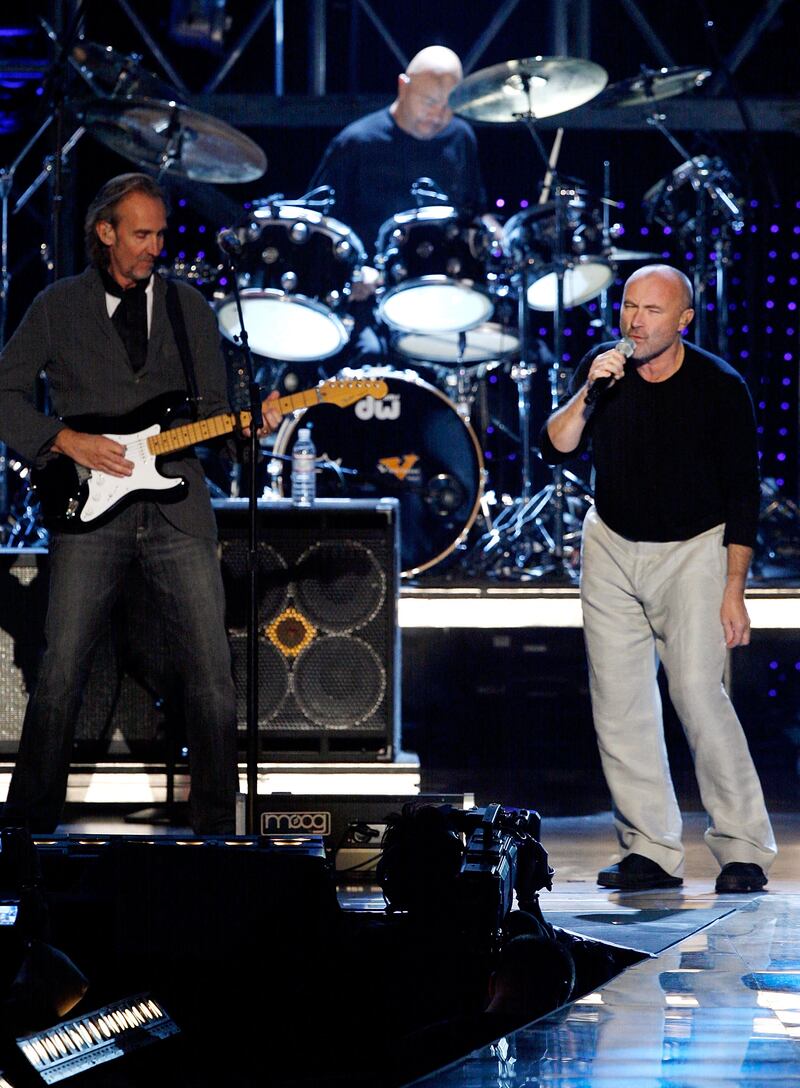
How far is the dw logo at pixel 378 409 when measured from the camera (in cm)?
705

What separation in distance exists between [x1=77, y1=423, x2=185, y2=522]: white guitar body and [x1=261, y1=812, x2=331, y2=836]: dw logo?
3.26 ft

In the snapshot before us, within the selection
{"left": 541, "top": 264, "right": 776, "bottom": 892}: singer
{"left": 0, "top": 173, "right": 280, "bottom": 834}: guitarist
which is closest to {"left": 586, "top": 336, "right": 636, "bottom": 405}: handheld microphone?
{"left": 541, "top": 264, "right": 776, "bottom": 892}: singer

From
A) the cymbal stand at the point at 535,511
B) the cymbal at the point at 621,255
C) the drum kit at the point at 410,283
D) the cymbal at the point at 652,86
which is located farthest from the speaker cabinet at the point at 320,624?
the cymbal at the point at 652,86

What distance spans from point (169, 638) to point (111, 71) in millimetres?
3440

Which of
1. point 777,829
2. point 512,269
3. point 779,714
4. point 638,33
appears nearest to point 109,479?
point 777,829

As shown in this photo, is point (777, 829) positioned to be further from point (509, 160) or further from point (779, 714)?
point (509, 160)

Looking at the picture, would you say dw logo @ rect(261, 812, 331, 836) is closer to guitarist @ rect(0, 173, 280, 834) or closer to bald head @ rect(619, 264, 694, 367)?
guitarist @ rect(0, 173, 280, 834)

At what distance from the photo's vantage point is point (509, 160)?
9164 mm

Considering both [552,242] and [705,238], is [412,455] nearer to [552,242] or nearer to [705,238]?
[552,242]

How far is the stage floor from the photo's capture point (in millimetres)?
2229

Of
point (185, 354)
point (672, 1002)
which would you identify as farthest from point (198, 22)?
point (672, 1002)

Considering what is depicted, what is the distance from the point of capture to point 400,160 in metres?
7.76

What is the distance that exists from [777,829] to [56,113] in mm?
3792

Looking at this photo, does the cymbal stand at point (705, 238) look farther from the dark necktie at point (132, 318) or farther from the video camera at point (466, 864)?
the video camera at point (466, 864)
